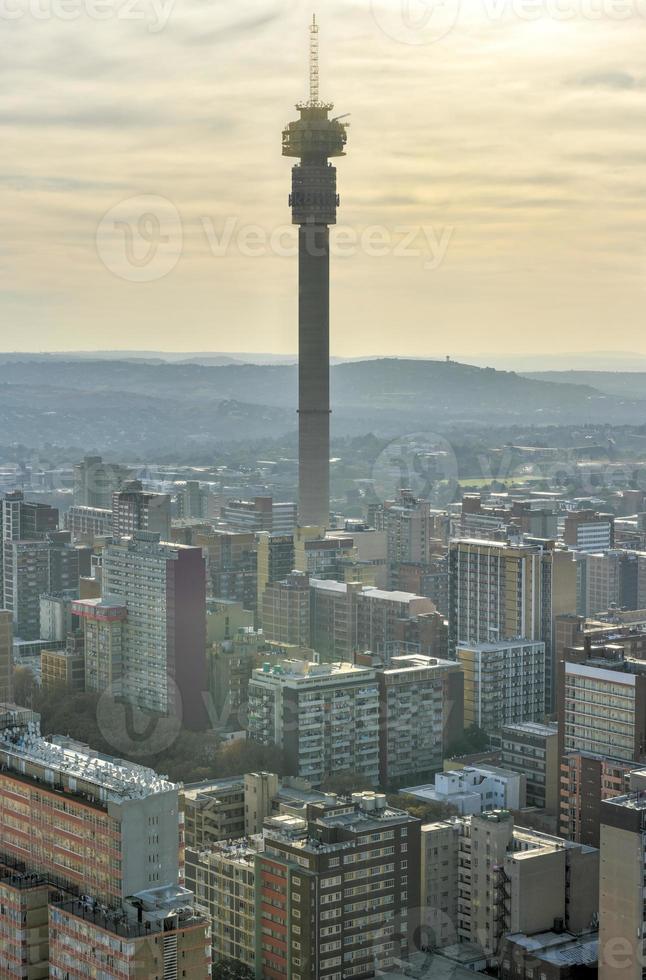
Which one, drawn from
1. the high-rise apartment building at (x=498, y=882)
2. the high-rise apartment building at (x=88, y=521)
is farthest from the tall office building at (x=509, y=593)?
the high-rise apartment building at (x=88, y=521)

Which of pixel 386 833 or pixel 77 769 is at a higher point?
pixel 77 769

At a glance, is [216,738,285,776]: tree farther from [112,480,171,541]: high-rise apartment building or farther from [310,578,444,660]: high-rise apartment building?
Result: [112,480,171,541]: high-rise apartment building

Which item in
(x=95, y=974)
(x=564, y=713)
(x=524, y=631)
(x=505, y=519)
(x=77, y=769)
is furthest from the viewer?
(x=505, y=519)

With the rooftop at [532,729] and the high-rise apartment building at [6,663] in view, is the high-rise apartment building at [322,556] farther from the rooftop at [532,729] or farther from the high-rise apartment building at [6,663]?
the rooftop at [532,729]

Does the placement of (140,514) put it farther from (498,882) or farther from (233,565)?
(498,882)

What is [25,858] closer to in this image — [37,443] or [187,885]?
[187,885]

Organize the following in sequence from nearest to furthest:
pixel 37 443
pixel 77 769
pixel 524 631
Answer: pixel 77 769
pixel 524 631
pixel 37 443

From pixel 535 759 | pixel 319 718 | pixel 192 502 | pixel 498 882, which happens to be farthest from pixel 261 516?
pixel 498 882

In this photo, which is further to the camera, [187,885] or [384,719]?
[384,719]

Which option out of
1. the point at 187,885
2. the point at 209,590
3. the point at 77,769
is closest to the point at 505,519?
the point at 209,590
